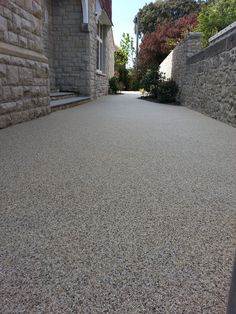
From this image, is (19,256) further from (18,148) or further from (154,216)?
(18,148)

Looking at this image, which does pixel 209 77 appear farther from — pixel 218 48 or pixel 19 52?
pixel 19 52

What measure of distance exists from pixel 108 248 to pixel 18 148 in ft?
7.26

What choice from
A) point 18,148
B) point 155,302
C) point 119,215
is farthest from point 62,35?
point 155,302

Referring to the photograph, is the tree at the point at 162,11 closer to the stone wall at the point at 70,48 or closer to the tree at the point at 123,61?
the tree at the point at 123,61

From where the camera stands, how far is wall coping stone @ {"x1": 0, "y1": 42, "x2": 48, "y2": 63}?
13.6 feet

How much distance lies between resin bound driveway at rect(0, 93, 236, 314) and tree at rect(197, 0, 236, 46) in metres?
7.61

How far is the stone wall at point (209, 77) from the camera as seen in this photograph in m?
5.10

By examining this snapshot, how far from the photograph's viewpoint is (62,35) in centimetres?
1018

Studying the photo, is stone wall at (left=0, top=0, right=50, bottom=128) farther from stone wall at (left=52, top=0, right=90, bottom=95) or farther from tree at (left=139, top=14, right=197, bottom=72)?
tree at (left=139, top=14, right=197, bottom=72)

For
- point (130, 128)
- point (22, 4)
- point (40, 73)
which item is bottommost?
point (130, 128)

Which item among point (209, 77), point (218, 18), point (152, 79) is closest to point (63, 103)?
point (209, 77)

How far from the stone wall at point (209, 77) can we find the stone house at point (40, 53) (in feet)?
11.5

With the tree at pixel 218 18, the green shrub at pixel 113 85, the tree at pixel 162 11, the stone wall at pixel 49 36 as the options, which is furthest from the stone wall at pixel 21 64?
the tree at pixel 162 11

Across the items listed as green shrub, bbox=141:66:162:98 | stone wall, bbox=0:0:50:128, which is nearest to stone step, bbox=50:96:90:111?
stone wall, bbox=0:0:50:128
